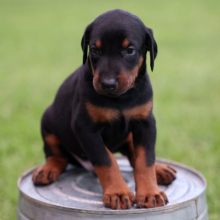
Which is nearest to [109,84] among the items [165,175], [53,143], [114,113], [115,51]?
[115,51]

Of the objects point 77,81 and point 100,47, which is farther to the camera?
point 77,81

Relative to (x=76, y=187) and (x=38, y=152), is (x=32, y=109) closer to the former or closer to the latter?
(x=38, y=152)

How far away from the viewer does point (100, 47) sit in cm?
230

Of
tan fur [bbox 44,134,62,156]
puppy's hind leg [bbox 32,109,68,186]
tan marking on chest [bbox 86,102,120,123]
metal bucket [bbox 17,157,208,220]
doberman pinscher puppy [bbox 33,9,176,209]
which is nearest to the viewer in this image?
metal bucket [bbox 17,157,208,220]

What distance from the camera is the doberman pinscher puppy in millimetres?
2281

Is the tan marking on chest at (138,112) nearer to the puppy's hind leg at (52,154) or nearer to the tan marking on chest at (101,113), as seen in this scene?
the tan marking on chest at (101,113)

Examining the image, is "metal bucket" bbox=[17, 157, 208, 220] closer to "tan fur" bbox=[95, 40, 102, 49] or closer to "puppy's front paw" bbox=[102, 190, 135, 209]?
"puppy's front paw" bbox=[102, 190, 135, 209]

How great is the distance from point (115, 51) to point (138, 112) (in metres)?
0.48

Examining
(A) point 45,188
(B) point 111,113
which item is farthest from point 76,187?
(B) point 111,113

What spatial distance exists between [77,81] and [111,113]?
0.50m

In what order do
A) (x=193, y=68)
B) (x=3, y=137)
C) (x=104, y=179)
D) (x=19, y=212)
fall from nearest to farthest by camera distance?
(x=104, y=179) → (x=19, y=212) → (x=3, y=137) → (x=193, y=68)

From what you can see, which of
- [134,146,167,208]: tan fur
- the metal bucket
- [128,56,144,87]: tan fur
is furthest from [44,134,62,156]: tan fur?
[128,56,144,87]: tan fur

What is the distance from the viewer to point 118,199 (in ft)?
7.61

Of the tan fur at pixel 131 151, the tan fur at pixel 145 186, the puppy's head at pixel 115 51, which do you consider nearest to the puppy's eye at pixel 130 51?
the puppy's head at pixel 115 51
